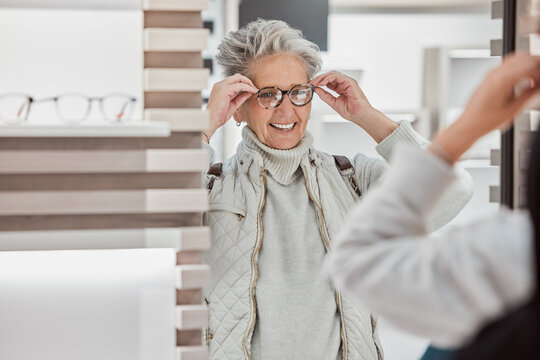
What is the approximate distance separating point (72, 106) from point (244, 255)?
0.73m

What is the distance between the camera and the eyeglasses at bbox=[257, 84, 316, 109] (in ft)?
7.89

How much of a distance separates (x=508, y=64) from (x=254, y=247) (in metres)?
1.29

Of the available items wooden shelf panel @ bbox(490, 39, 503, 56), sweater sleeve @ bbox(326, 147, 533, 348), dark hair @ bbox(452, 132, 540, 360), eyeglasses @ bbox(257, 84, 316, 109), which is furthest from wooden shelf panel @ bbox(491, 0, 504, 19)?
dark hair @ bbox(452, 132, 540, 360)

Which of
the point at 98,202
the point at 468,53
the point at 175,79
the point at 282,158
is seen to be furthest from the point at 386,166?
the point at 468,53

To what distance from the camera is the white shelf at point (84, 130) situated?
1.72 metres

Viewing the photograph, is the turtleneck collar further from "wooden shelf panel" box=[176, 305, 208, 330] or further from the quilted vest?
"wooden shelf panel" box=[176, 305, 208, 330]

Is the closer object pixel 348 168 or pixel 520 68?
pixel 520 68

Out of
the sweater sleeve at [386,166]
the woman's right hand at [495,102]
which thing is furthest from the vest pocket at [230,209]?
the woman's right hand at [495,102]

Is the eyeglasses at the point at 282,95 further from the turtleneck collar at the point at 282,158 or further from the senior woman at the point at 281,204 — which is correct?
the turtleneck collar at the point at 282,158

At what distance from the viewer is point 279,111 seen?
2.42 metres

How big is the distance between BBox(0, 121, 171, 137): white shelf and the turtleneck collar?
703 millimetres

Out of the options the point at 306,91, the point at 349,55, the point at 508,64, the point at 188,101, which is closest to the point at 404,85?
the point at 349,55

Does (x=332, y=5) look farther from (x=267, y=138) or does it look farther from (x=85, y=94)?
(x=85, y=94)

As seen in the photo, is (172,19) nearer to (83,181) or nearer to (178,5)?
(178,5)
